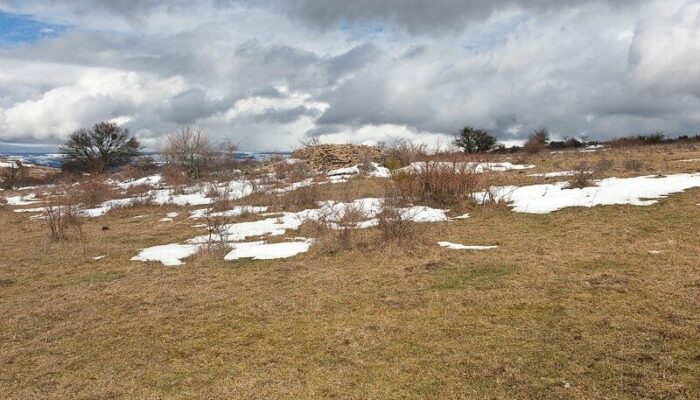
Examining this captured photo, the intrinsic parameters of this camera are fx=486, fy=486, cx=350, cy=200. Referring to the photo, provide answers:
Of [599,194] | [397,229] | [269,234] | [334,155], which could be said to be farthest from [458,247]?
[334,155]

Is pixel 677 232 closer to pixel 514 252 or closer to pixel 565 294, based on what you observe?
pixel 514 252

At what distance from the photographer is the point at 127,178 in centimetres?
3020

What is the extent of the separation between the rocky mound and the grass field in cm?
1884

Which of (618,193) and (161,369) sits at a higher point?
(618,193)

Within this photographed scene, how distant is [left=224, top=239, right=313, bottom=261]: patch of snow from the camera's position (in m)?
7.72

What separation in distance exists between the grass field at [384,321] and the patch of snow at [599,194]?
1.63 metres

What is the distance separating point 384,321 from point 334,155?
2323cm

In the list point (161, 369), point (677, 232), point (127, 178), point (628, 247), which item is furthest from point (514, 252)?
point (127, 178)

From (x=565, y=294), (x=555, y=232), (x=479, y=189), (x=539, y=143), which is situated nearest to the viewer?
(x=565, y=294)

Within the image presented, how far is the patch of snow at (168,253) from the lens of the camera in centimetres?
786

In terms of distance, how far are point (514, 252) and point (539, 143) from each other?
30179mm

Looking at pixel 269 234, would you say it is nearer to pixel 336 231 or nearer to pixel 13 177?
pixel 336 231

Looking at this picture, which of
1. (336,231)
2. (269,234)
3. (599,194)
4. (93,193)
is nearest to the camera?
(336,231)

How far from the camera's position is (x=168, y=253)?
8336 mm
